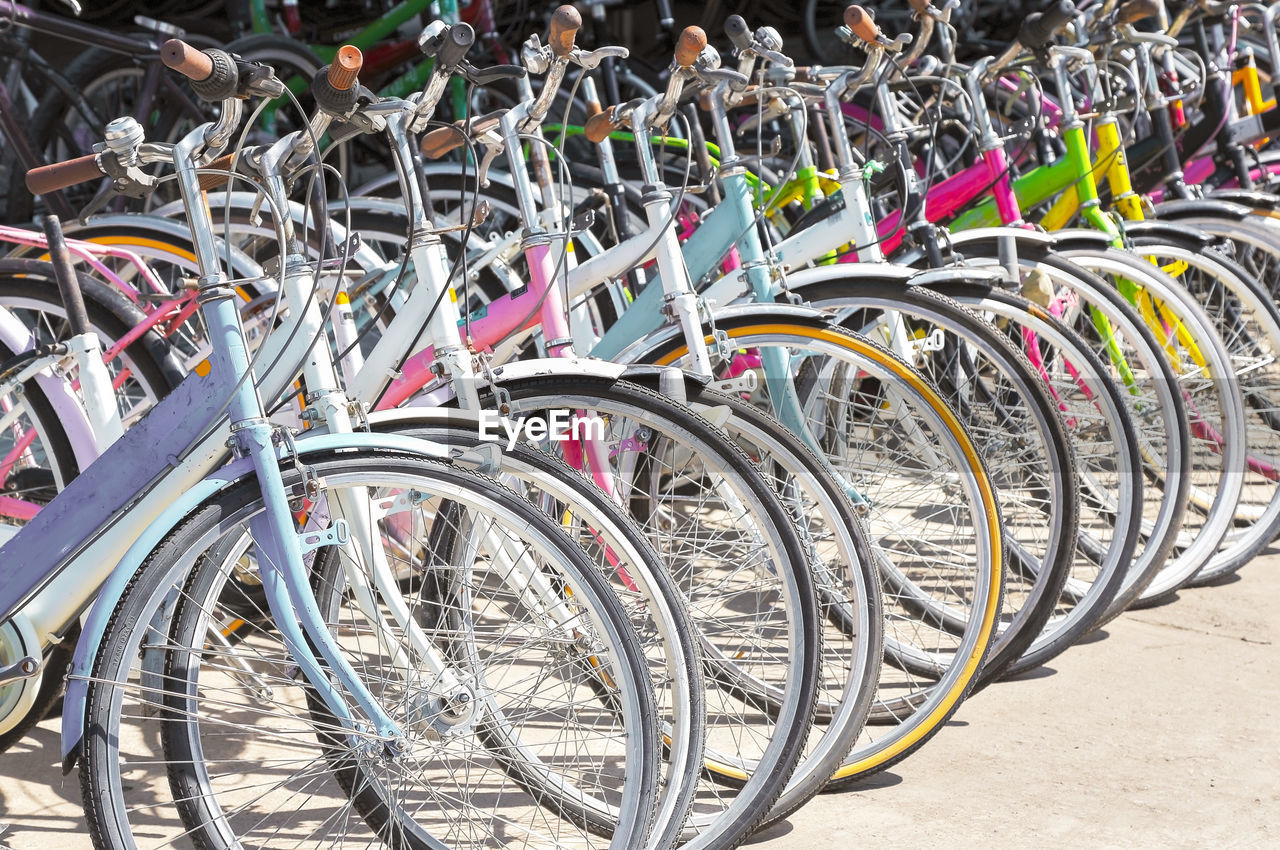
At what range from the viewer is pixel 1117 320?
3.42 metres

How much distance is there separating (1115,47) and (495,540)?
8.37ft

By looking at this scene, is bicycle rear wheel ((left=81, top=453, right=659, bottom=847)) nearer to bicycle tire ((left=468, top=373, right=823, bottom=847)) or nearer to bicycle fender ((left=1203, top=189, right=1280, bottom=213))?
bicycle tire ((left=468, top=373, right=823, bottom=847))

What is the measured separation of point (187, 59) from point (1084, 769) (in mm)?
2166

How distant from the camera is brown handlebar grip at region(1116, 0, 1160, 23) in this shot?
370cm

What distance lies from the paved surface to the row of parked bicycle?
114 millimetres

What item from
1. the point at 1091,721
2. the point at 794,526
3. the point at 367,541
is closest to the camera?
the point at 367,541

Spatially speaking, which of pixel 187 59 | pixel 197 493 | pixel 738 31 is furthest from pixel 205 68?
pixel 738 31

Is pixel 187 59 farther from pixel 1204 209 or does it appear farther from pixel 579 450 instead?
pixel 1204 209

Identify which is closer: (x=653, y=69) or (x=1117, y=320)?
(x=1117, y=320)

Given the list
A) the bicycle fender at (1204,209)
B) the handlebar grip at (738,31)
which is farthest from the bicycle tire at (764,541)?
the bicycle fender at (1204,209)

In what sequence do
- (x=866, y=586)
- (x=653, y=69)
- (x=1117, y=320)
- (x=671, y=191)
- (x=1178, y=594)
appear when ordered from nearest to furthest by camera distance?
(x=866, y=586) < (x=671, y=191) < (x=1117, y=320) < (x=1178, y=594) < (x=653, y=69)

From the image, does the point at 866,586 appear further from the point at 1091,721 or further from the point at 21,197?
the point at 21,197

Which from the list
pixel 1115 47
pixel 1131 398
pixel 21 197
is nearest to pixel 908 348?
pixel 1131 398

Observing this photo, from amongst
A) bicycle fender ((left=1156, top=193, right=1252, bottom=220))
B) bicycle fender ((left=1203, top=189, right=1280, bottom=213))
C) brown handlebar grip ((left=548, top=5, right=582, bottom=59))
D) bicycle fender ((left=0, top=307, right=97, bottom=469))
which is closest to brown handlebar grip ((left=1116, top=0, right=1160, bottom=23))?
bicycle fender ((left=1156, top=193, right=1252, bottom=220))
